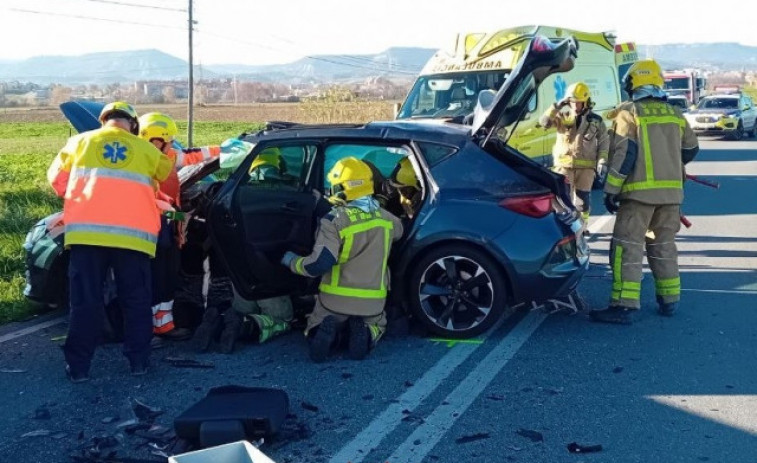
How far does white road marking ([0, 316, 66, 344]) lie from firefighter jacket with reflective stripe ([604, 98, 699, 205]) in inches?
181

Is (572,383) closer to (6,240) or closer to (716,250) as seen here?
(716,250)

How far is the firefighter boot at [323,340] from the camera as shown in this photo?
545 centimetres

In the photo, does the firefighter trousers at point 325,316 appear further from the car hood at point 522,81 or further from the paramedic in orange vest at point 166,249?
the car hood at point 522,81

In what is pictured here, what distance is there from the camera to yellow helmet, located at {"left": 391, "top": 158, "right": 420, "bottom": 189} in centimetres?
642

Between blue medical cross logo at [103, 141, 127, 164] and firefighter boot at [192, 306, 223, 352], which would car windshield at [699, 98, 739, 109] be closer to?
firefighter boot at [192, 306, 223, 352]

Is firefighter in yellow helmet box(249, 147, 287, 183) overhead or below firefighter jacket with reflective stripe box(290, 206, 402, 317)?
overhead

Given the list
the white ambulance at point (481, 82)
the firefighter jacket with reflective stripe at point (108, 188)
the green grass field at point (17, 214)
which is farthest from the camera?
the white ambulance at point (481, 82)

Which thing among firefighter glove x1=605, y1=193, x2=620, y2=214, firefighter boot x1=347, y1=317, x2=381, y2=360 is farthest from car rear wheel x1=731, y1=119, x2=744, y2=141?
firefighter boot x1=347, y1=317, x2=381, y2=360

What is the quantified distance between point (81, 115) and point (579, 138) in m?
5.54

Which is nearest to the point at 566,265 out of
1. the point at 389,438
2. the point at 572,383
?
the point at 572,383

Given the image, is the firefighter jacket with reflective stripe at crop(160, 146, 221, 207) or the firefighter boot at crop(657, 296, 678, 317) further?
the firefighter boot at crop(657, 296, 678, 317)

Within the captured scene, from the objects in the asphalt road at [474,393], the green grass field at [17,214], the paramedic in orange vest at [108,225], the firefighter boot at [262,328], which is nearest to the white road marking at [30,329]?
the asphalt road at [474,393]

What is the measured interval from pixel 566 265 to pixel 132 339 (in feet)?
10.1

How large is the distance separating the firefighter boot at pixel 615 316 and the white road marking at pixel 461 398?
1.44ft
